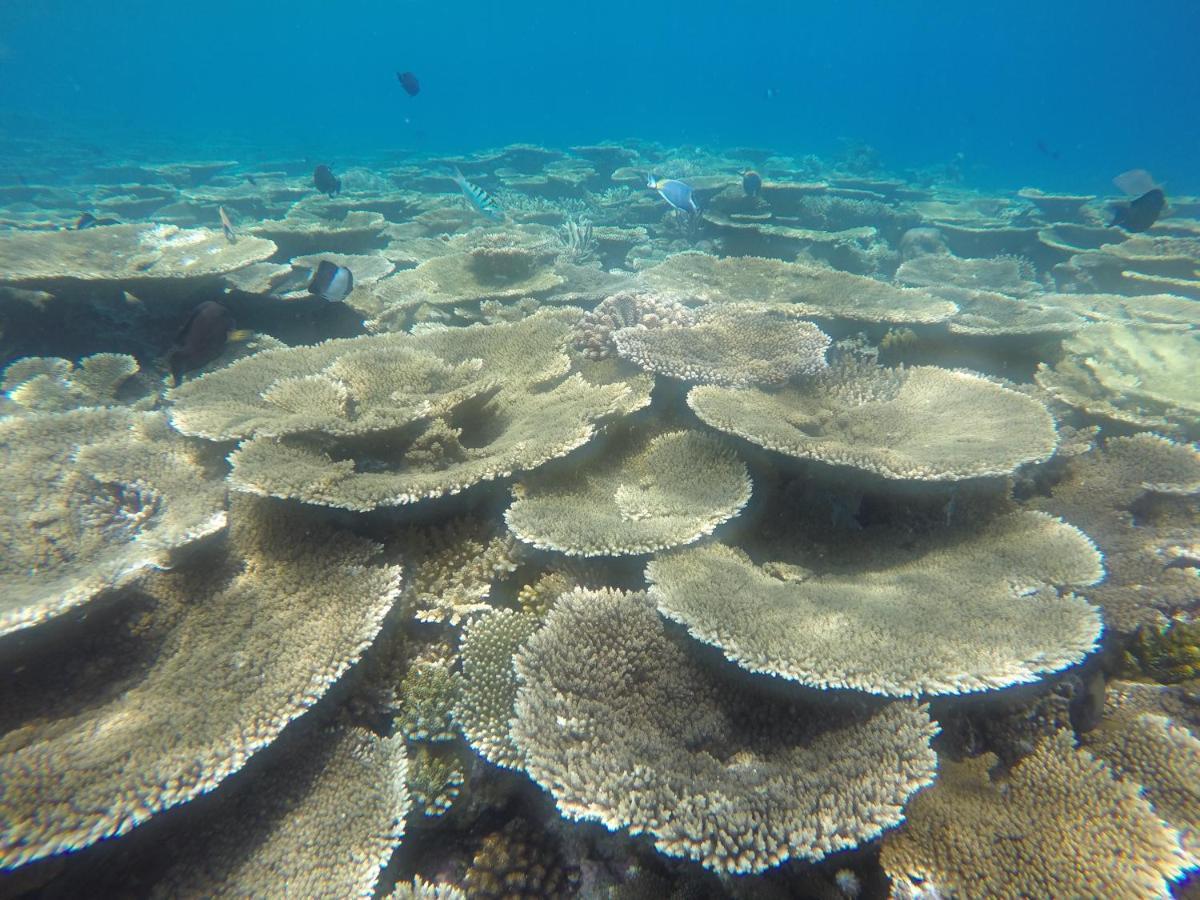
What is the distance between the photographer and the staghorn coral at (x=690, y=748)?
7.15 ft

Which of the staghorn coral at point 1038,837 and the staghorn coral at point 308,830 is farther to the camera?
the staghorn coral at point 308,830

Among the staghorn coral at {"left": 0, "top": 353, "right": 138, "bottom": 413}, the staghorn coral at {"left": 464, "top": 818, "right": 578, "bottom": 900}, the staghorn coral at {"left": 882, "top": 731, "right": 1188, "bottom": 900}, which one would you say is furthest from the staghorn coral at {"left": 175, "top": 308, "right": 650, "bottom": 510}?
the staghorn coral at {"left": 882, "top": 731, "right": 1188, "bottom": 900}

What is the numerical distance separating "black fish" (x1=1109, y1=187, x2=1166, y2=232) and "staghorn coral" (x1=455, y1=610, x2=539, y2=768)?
1061 centimetres

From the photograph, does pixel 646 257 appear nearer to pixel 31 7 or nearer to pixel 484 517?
pixel 484 517

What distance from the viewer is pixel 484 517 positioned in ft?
11.9

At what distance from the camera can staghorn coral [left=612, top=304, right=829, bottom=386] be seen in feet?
14.2

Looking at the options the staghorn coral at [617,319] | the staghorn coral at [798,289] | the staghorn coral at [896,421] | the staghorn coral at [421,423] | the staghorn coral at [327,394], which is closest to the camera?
the staghorn coral at [421,423]

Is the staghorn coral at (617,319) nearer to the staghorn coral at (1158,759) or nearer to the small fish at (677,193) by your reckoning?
the small fish at (677,193)

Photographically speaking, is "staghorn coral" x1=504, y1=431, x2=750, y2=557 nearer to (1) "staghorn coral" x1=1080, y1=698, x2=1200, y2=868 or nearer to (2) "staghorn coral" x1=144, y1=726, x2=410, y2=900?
(2) "staghorn coral" x1=144, y1=726, x2=410, y2=900

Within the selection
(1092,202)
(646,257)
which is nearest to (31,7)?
(646,257)

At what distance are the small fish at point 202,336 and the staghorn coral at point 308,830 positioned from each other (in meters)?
4.06

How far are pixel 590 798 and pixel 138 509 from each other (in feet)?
11.4

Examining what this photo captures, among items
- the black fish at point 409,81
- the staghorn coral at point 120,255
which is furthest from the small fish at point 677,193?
the black fish at point 409,81

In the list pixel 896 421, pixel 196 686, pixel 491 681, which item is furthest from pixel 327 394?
pixel 896 421
